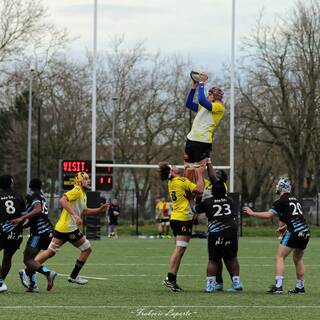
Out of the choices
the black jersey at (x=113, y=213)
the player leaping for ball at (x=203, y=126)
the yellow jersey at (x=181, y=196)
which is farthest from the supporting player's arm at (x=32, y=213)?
the black jersey at (x=113, y=213)

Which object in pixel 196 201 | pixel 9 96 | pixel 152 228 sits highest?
pixel 9 96

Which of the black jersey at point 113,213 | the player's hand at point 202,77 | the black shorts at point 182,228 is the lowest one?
the black jersey at point 113,213

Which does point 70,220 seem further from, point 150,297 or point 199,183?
point 150,297

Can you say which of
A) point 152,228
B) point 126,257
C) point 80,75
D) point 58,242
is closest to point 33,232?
point 58,242

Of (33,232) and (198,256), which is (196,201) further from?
(198,256)

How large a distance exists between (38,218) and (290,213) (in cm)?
425

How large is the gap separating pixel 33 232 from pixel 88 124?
50221mm

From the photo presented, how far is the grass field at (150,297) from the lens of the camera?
40.6 ft

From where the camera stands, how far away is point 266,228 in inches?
1943

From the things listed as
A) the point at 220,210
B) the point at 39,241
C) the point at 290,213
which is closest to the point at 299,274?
the point at 290,213

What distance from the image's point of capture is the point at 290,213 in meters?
15.8

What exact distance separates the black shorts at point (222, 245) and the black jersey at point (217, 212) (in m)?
0.10

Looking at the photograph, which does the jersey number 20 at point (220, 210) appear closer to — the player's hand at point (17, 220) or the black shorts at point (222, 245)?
the black shorts at point (222, 245)

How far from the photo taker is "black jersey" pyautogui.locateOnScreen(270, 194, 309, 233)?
51.7ft
